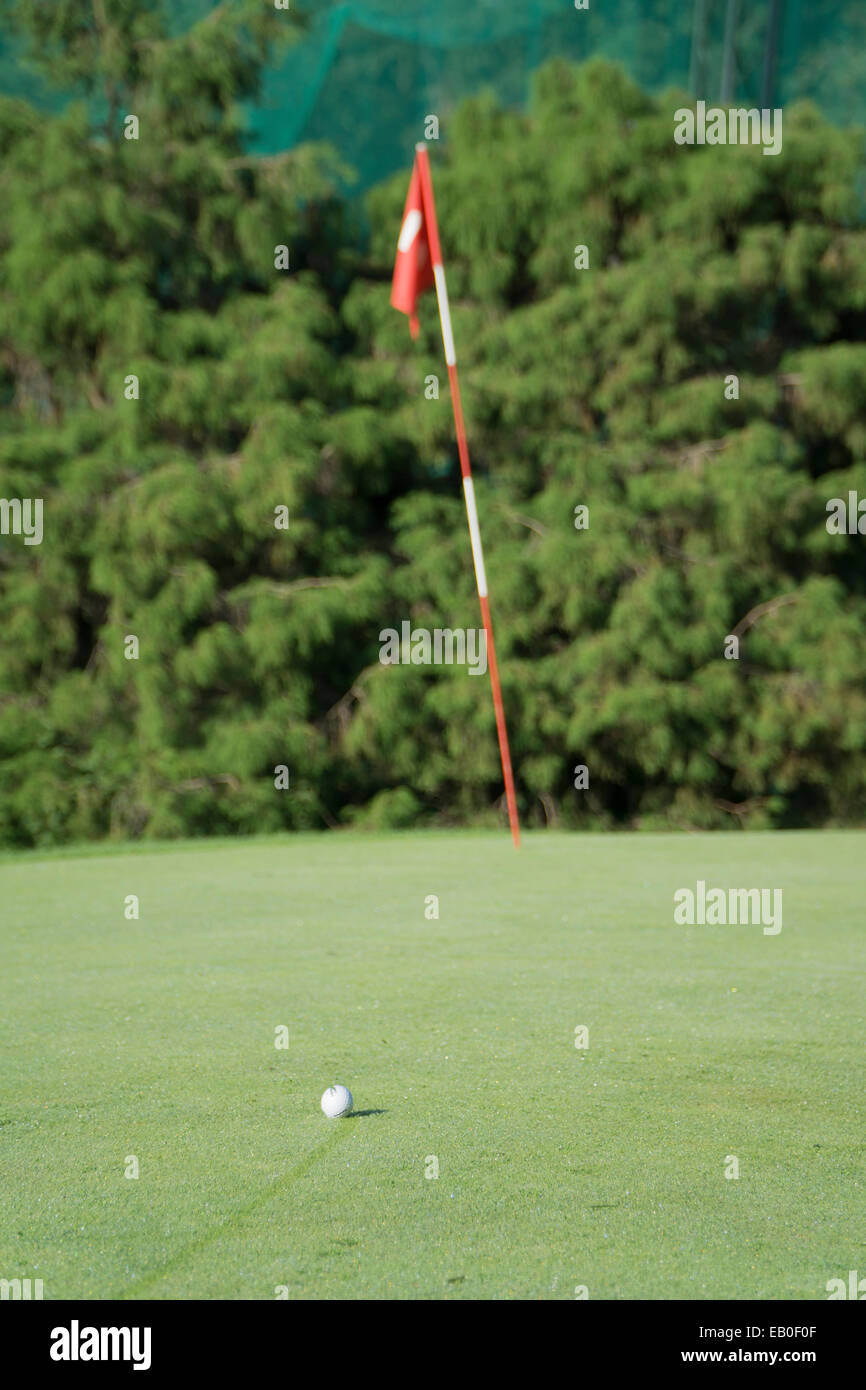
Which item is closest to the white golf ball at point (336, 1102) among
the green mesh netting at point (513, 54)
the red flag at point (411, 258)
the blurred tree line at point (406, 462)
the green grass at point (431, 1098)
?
the green grass at point (431, 1098)

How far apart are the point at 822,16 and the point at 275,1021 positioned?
17.1 metres

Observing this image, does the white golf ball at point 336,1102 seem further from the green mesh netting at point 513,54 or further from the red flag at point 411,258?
the green mesh netting at point 513,54

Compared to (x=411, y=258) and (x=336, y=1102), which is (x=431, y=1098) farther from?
(x=411, y=258)

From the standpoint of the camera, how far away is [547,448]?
47.5 feet

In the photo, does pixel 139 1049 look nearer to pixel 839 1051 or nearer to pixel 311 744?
pixel 839 1051

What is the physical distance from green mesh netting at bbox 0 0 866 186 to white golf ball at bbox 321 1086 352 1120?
570 inches

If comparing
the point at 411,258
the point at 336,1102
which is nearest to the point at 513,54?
the point at 411,258

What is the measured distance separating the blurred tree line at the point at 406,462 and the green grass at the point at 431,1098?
6444mm

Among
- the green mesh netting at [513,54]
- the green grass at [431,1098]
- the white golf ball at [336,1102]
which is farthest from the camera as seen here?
the green mesh netting at [513,54]

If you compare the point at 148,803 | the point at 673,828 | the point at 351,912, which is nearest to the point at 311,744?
the point at 148,803

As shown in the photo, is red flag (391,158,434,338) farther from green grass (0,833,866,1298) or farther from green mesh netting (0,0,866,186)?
green mesh netting (0,0,866,186)

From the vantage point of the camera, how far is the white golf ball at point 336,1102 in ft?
10.9

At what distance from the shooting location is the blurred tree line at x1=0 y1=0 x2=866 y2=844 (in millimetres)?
13359
